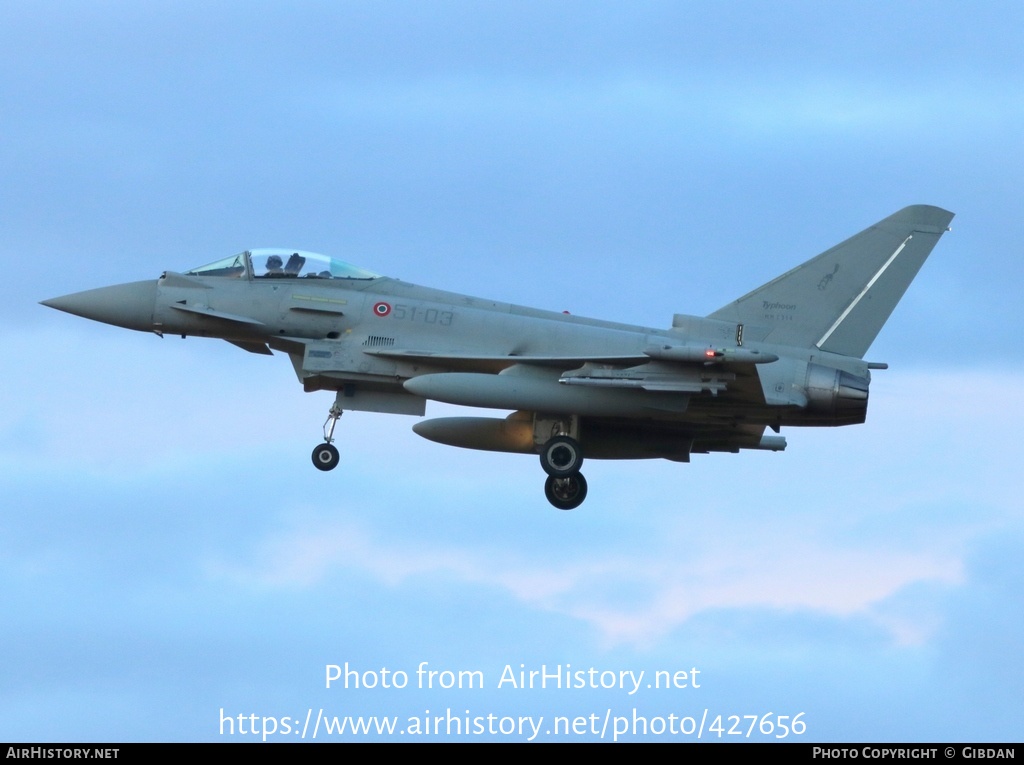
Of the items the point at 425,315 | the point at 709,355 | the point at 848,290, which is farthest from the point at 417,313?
the point at 848,290

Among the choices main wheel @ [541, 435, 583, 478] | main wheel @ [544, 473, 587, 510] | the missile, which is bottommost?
main wheel @ [544, 473, 587, 510]

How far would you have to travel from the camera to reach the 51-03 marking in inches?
1121

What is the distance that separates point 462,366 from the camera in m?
28.2

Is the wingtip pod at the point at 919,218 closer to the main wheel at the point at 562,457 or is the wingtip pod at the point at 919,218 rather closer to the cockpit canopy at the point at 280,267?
the main wheel at the point at 562,457

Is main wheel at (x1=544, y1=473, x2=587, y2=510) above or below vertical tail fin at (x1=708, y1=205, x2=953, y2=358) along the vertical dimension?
below

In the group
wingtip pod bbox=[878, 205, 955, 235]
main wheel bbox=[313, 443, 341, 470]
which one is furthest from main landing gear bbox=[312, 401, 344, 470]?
wingtip pod bbox=[878, 205, 955, 235]

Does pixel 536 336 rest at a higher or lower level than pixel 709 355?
higher

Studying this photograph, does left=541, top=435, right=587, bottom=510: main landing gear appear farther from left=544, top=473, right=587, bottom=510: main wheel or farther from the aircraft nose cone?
the aircraft nose cone

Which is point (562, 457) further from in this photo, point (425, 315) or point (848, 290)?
point (848, 290)

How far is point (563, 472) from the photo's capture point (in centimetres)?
2833

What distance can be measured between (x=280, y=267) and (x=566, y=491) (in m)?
5.47

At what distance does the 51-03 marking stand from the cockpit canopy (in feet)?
2.27

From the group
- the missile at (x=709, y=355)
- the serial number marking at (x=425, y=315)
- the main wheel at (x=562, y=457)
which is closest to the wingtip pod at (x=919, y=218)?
the missile at (x=709, y=355)
